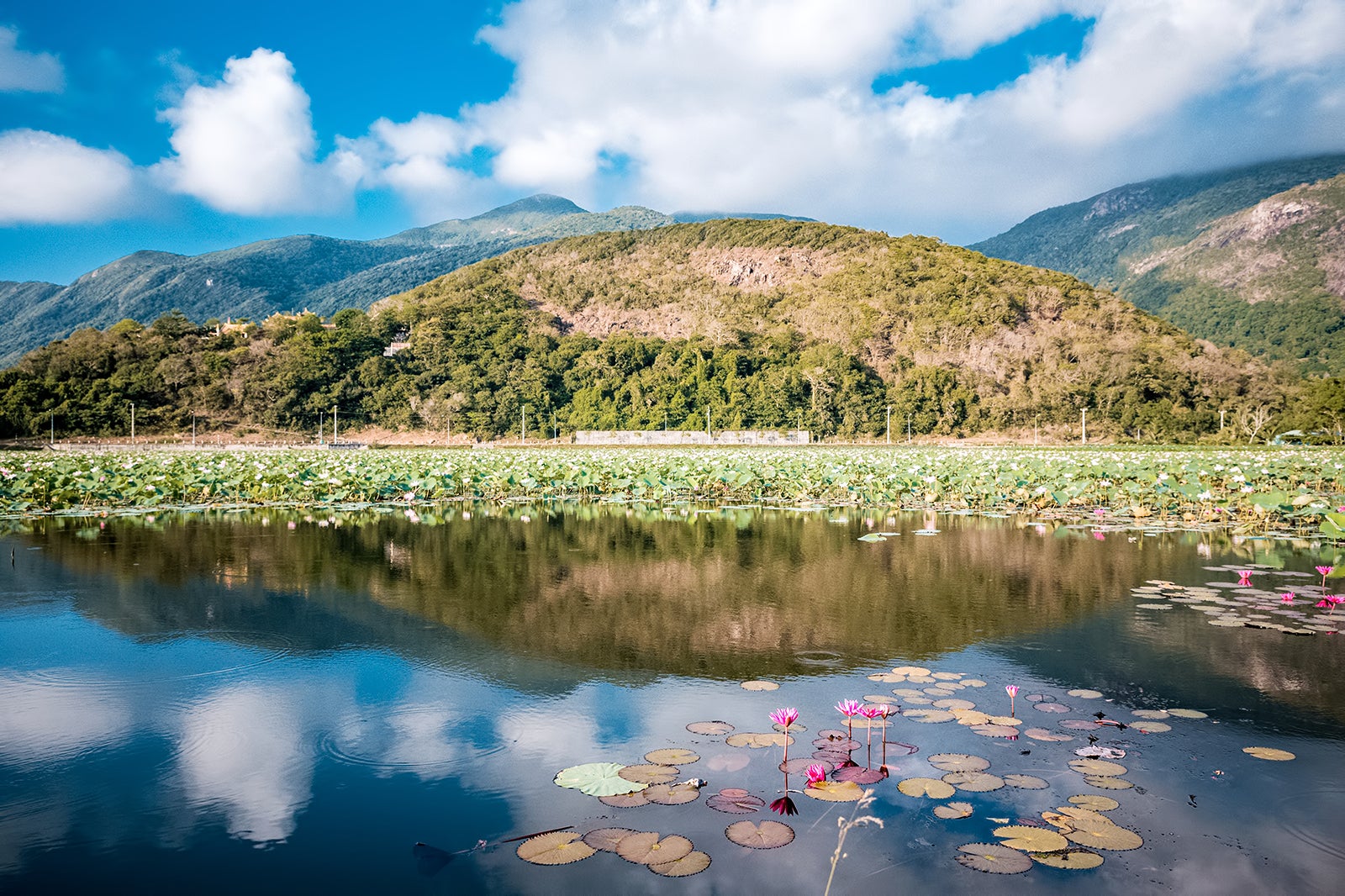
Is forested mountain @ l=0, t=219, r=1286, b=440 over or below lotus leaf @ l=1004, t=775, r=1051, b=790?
over

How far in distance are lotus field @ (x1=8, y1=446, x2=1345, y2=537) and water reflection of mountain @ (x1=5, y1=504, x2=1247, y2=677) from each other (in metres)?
2.71

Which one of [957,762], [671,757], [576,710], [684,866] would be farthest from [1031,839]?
[576,710]

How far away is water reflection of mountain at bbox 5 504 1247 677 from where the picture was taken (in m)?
5.69

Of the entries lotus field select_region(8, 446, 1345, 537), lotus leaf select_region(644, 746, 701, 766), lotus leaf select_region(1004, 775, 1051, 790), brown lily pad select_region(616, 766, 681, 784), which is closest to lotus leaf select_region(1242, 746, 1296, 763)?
lotus leaf select_region(1004, 775, 1051, 790)

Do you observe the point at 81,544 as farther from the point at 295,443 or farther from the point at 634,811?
the point at 295,443

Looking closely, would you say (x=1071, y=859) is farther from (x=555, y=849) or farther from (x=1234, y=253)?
(x=1234, y=253)

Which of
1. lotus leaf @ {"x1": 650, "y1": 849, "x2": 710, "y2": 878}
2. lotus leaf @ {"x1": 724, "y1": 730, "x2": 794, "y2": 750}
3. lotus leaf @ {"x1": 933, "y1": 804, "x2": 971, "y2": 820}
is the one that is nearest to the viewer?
lotus leaf @ {"x1": 650, "y1": 849, "x2": 710, "y2": 878}

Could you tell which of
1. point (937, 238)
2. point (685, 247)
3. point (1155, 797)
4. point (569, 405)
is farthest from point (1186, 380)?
point (1155, 797)

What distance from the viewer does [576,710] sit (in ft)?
13.7

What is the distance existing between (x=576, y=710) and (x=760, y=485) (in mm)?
14320

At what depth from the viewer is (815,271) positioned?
95125mm

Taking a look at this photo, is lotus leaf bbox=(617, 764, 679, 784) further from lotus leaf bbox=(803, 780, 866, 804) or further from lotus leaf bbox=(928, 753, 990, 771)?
lotus leaf bbox=(928, 753, 990, 771)

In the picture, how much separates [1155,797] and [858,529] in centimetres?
879

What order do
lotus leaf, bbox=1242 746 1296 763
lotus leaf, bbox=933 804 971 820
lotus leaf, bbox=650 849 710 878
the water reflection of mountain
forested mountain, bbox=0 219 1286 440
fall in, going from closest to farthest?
1. lotus leaf, bbox=650 849 710 878
2. lotus leaf, bbox=933 804 971 820
3. lotus leaf, bbox=1242 746 1296 763
4. the water reflection of mountain
5. forested mountain, bbox=0 219 1286 440
